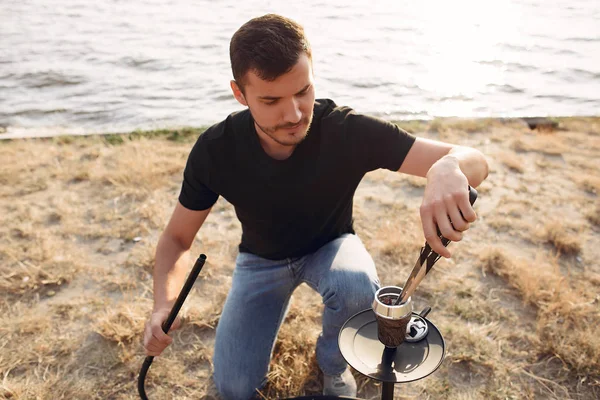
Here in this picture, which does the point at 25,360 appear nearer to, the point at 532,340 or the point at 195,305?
the point at 195,305

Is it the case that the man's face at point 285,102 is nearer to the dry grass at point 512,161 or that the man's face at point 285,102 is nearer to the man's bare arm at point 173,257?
the man's bare arm at point 173,257

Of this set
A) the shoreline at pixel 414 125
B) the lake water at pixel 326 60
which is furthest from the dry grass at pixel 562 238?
the lake water at pixel 326 60

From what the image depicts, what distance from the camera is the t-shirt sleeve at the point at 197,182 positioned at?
2135 mm

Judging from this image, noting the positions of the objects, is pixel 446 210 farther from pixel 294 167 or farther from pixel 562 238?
pixel 562 238

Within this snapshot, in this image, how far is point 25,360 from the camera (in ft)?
8.14

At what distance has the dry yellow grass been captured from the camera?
2352 mm

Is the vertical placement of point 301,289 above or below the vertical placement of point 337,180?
below

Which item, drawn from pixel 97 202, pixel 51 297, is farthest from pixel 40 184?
pixel 51 297

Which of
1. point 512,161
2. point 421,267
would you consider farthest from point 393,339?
point 512,161

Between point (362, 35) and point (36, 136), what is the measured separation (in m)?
5.71

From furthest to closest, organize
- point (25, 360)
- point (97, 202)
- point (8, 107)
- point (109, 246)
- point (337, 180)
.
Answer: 1. point (8, 107)
2. point (97, 202)
3. point (109, 246)
4. point (25, 360)
5. point (337, 180)

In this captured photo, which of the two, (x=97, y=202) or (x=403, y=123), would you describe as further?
(x=403, y=123)

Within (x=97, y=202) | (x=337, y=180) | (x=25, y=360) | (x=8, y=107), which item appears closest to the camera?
(x=337, y=180)

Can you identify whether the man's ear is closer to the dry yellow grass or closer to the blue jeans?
the blue jeans
